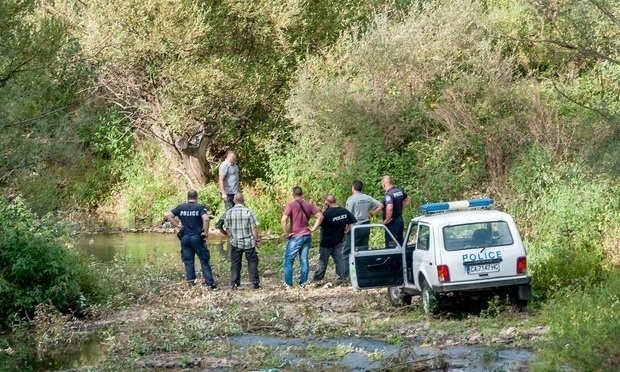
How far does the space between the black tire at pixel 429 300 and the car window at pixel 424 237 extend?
57 centimetres

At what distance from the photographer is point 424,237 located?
54.7 ft

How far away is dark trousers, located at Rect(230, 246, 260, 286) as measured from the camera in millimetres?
20438

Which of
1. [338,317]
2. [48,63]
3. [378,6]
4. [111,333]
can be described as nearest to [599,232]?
[338,317]

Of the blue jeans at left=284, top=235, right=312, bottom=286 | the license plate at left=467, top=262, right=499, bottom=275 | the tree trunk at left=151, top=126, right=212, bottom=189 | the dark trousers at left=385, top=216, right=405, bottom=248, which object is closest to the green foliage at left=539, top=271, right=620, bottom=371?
the license plate at left=467, top=262, right=499, bottom=275

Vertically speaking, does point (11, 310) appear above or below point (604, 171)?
below

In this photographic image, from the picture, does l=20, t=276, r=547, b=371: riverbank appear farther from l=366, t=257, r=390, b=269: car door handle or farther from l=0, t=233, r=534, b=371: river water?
l=366, t=257, r=390, b=269: car door handle

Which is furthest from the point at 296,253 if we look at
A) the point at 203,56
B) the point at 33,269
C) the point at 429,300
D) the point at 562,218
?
the point at 203,56

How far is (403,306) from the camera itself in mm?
17875

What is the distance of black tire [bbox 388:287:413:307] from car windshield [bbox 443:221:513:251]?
1.98 m

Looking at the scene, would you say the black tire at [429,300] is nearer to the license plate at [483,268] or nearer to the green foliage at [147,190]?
the license plate at [483,268]

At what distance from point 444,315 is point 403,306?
1.29 m

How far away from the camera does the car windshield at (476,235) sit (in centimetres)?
1595

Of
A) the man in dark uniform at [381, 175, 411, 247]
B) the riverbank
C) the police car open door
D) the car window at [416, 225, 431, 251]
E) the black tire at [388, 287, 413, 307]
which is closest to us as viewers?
the riverbank

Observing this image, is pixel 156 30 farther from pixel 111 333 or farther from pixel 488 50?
pixel 111 333
